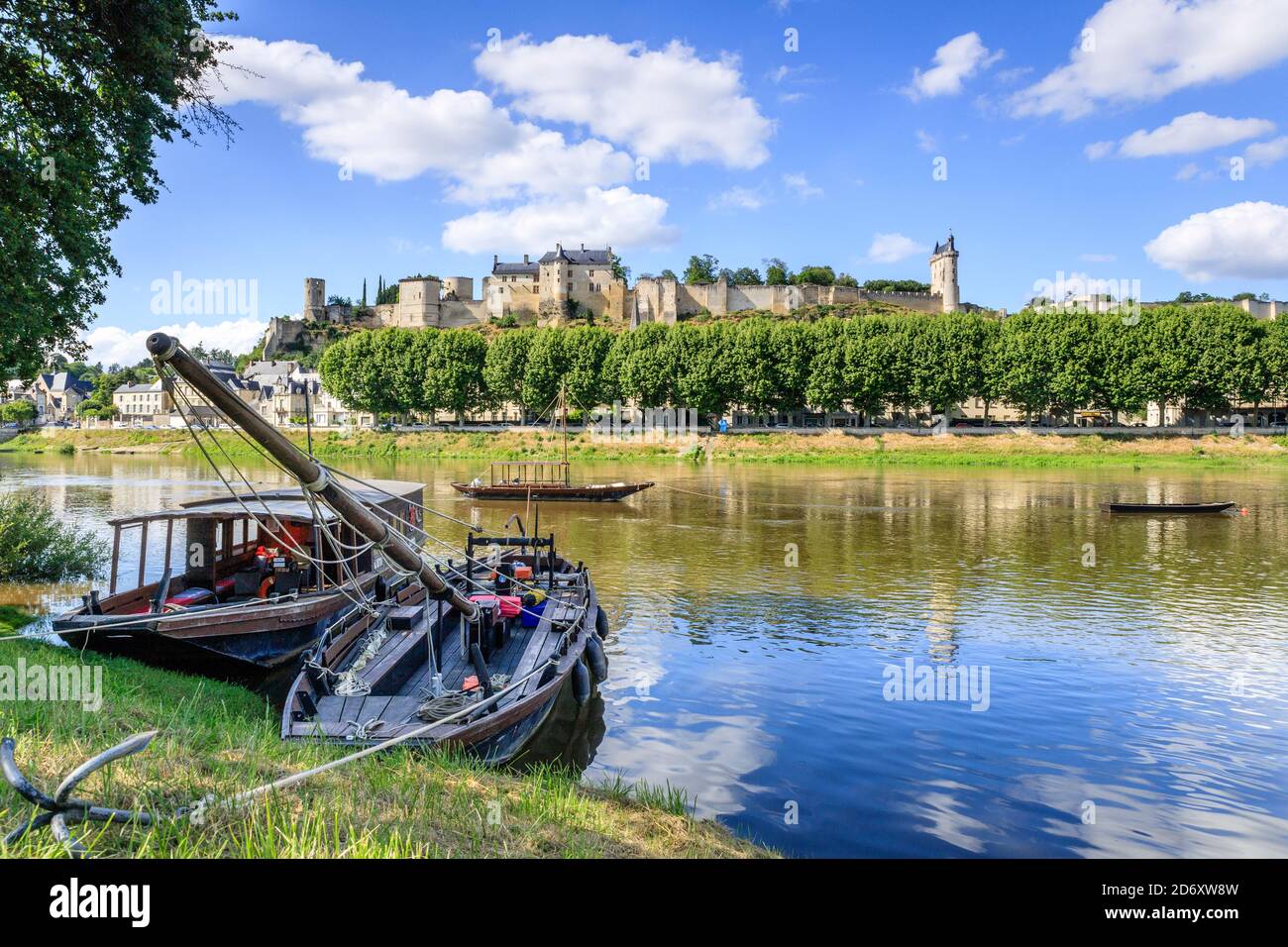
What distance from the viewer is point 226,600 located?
18.1 metres

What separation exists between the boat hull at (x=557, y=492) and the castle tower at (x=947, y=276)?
124296 millimetres

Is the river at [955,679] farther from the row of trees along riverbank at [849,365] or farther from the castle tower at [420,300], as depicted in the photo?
the castle tower at [420,300]

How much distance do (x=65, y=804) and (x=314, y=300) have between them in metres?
188

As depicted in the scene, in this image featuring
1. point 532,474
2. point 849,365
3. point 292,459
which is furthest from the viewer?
point 849,365

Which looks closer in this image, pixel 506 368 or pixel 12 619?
pixel 12 619

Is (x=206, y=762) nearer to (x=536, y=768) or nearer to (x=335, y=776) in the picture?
(x=335, y=776)

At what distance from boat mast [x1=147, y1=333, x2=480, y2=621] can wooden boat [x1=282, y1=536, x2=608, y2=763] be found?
1.50m

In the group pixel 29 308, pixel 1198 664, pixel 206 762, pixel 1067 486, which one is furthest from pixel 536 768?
pixel 1067 486

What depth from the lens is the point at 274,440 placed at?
9836 millimetres

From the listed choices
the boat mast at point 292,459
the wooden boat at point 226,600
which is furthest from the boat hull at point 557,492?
the boat mast at point 292,459

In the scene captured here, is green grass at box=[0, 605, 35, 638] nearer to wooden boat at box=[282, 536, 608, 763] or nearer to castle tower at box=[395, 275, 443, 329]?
wooden boat at box=[282, 536, 608, 763]

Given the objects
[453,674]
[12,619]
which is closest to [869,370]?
[453,674]

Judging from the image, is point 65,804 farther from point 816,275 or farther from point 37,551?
point 816,275

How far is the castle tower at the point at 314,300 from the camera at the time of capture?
176500mm
